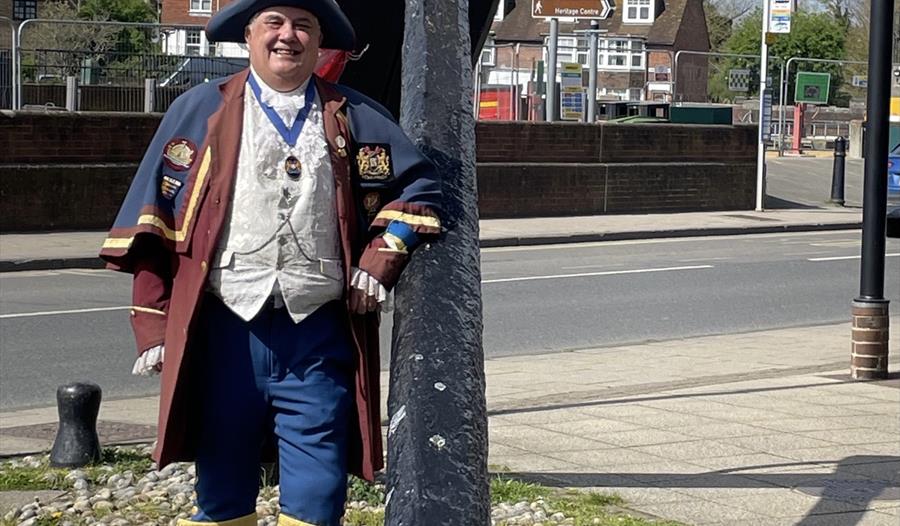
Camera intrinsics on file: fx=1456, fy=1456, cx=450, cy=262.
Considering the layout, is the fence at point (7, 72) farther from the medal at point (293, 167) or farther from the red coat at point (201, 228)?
the medal at point (293, 167)

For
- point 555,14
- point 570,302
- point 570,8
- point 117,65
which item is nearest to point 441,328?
point 570,302

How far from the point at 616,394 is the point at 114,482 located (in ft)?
12.1

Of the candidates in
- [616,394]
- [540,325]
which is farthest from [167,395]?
[540,325]

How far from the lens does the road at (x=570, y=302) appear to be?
10.2 meters

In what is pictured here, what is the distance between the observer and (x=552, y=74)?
2634 centimetres

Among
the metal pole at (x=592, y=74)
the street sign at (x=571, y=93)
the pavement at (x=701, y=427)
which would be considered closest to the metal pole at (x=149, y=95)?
the metal pole at (x=592, y=74)

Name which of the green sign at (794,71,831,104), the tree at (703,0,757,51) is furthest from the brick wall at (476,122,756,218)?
the tree at (703,0,757,51)

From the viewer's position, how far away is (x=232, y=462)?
3.65m

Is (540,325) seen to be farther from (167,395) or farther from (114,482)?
(167,395)

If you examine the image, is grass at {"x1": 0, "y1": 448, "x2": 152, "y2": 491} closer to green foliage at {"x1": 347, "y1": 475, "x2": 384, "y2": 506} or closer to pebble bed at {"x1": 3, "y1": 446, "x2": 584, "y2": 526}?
pebble bed at {"x1": 3, "y1": 446, "x2": 584, "y2": 526}

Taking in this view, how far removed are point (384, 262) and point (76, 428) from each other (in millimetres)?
3433

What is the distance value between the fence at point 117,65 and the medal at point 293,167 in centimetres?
1798

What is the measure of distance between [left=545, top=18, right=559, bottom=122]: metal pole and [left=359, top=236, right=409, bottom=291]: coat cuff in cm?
2275

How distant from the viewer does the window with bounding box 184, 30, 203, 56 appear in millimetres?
23109
